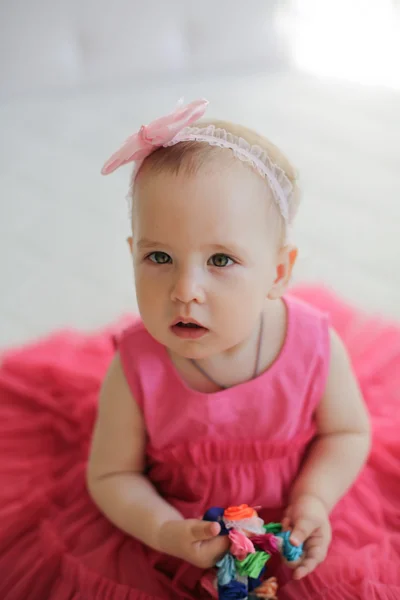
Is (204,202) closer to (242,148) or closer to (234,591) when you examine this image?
(242,148)

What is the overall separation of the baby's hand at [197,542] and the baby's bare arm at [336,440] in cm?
13

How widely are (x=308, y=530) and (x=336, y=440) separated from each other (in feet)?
0.45

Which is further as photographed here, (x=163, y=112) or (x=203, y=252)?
(x=163, y=112)

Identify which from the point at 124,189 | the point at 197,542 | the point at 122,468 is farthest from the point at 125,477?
the point at 124,189

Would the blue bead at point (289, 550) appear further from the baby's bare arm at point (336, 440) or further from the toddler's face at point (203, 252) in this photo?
the toddler's face at point (203, 252)

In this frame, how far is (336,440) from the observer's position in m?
0.91

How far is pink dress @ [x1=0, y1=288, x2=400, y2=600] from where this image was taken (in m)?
0.84

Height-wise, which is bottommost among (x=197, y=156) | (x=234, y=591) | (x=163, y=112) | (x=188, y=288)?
(x=234, y=591)

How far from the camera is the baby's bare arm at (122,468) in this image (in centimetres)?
86

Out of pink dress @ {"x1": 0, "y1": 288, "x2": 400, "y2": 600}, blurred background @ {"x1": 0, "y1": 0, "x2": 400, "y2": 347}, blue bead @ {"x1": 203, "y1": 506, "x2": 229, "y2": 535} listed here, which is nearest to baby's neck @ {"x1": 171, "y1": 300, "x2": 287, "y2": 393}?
pink dress @ {"x1": 0, "y1": 288, "x2": 400, "y2": 600}

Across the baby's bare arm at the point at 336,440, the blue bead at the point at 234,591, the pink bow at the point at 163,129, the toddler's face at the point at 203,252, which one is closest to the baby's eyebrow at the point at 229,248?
the toddler's face at the point at 203,252

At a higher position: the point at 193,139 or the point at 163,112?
the point at 163,112

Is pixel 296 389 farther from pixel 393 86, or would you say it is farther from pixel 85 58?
pixel 85 58

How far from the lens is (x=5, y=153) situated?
171 centimetres
